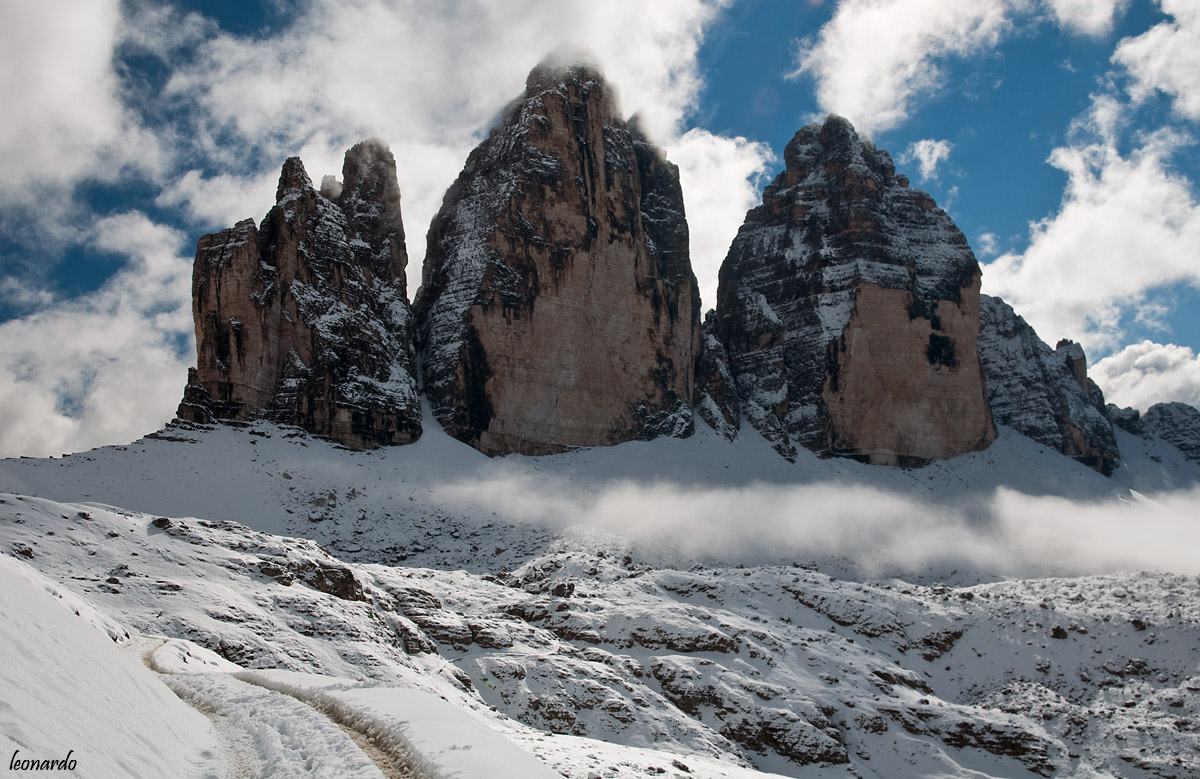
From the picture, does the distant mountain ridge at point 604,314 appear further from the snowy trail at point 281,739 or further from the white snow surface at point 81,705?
the white snow surface at point 81,705

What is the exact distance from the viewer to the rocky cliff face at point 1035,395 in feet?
344

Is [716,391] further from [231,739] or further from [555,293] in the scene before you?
[231,739]

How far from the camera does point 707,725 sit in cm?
3766

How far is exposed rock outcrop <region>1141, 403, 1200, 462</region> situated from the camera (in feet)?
403

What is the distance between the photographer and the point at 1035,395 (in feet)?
350

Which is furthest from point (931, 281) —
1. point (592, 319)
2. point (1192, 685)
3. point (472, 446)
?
point (1192, 685)

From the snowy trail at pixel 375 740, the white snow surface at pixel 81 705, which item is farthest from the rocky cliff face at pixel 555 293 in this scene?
the white snow surface at pixel 81 705

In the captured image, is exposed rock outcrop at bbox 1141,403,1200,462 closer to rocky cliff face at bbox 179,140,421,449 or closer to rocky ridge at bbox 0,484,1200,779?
rocky ridge at bbox 0,484,1200,779

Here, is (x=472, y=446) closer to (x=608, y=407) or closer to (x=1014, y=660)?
(x=608, y=407)

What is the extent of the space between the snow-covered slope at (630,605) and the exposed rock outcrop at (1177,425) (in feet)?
166

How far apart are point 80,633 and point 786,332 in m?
95.3

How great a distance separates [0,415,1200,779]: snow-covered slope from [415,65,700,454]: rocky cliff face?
4587mm

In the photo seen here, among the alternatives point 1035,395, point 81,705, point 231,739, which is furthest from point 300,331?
point 1035,395

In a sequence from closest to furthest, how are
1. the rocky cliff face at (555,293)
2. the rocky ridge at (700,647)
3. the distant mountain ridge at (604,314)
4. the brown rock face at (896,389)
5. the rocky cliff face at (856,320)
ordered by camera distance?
the rocky ridge at (700,647)
the distant mountain ridge at (604,314)
the rocky cliff face at (555,293)
the brown rock face at (896,389)
the rocky cliff face at (856,320)
